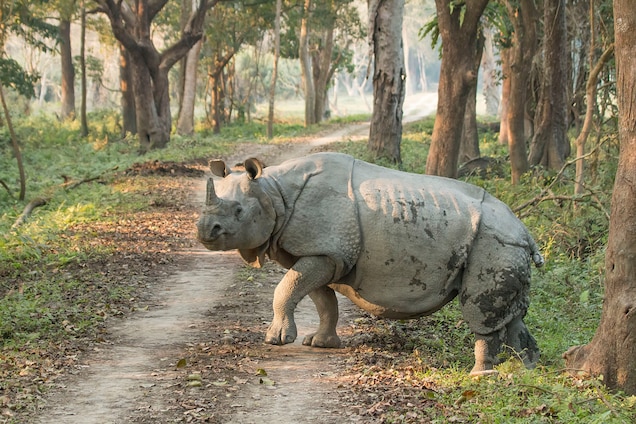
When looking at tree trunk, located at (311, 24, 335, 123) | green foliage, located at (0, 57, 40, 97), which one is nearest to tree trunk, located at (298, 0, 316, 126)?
tree trunk, located at (311, 24, 335, 123)

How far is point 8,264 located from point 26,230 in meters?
2.34

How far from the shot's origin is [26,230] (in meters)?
14.5

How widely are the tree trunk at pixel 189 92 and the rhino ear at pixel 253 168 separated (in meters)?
28.1

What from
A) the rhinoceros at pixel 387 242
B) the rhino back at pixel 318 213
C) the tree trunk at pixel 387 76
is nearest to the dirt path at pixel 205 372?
the rhinoceros at pixel 387 242

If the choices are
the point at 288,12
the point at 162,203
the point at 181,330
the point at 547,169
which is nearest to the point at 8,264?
the point at 181,330

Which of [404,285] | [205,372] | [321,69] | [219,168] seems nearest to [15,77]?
[321,69]

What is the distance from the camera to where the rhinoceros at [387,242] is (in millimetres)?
7836

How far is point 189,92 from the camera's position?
1401 inches

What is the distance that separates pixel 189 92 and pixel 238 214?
2841 cm

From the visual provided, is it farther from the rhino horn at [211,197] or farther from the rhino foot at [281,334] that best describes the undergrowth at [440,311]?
the rhino horn at [211,197]

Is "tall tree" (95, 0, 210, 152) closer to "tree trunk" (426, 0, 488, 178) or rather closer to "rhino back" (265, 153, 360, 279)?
"tree trunk" (426, 0, 488, 178)

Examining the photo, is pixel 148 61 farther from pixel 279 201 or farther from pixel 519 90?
pixel 279 201

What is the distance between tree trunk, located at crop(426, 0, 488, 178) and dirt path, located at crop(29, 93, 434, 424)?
5412 millimetres

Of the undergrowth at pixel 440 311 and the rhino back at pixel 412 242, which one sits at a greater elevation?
the rhino back at pixel 412 242
